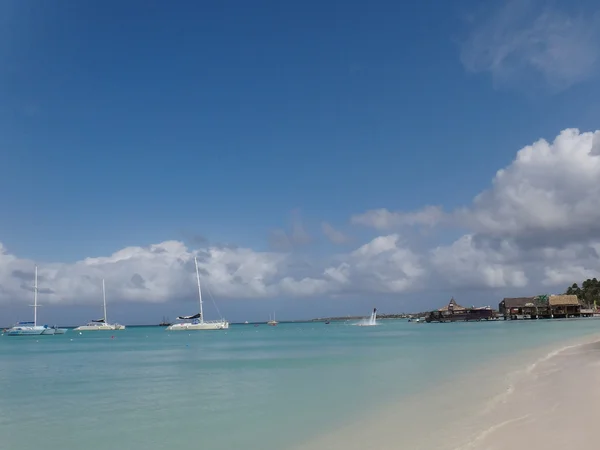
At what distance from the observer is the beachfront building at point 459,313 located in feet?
403

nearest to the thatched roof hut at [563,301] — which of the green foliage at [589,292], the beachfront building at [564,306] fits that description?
the beachfront building at [564,306]

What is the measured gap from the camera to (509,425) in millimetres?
11344

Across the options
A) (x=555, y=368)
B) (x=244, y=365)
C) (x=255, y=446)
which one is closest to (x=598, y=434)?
(x=255, y=446)

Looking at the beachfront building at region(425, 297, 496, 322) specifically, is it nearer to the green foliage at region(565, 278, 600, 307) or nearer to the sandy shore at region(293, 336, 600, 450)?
the green foliage at region(565, 278, 600, 307)

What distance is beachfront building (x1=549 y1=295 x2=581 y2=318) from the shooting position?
11456cm

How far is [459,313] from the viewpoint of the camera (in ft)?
417

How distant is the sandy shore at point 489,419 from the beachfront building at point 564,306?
10652 centimetres

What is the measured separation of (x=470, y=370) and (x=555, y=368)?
3.67 metres

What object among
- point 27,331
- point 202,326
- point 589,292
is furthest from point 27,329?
point 589,292

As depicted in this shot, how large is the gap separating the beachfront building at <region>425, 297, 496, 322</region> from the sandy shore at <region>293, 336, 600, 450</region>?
109 m

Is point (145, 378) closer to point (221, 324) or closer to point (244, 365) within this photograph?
point (244, 365)

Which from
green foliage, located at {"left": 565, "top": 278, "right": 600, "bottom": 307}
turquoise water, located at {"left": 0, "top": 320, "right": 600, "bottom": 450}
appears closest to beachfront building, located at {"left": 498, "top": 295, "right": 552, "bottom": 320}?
green foliage, located at {"left": 565, "top": 278, "right": 600, "bottom": 307}

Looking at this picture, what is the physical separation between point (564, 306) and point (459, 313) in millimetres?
23848

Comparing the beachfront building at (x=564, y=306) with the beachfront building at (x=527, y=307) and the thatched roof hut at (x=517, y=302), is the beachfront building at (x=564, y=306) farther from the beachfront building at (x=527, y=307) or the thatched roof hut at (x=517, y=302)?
the thatched roof hut at (x=517, y=302)
